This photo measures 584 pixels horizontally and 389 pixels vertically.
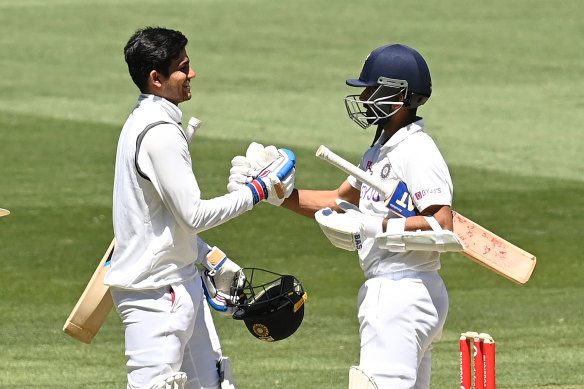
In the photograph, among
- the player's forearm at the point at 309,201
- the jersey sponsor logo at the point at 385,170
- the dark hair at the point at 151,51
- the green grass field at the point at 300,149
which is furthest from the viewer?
the green grass field at the point at 300,149

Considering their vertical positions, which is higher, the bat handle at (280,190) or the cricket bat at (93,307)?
the bat handle at (280,190)

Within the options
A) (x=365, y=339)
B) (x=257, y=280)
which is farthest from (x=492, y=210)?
(x=365, y=339)

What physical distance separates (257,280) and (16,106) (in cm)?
1022

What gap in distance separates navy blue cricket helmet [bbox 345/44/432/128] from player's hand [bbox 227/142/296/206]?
0.44 meters

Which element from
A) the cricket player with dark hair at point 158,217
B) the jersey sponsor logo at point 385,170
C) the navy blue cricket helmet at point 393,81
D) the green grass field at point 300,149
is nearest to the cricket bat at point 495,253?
the jersey sponsor logo at point 385,170

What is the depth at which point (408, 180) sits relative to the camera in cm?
598

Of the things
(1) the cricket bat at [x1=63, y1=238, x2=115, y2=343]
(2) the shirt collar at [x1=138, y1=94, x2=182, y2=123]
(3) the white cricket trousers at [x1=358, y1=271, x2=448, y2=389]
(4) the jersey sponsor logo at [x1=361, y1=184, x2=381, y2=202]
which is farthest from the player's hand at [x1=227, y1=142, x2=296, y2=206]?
(1) the cricket bat at [x1=63, y1=238, x2=115, y2=343]

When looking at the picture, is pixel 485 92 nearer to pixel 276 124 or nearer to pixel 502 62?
pixel 502 62

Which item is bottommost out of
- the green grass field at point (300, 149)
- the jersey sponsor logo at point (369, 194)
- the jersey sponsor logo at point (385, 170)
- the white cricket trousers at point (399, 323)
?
the green grass field at point (300, 149)

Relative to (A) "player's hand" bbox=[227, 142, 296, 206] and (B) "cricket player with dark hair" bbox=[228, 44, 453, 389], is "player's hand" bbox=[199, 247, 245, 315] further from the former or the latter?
(B) "cricket player with dark hair" bbox=[228, 44, 453, 389]

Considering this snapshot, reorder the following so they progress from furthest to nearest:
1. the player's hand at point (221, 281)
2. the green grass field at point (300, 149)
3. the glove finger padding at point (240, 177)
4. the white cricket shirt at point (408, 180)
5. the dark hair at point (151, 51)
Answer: the green grass field at point (300, 149) → the player's hand at point (221, 281) → the glove finger padding at point (240, 177) → the dark hair at point (151, 51) → the white cricket shirt at point (408, 180)

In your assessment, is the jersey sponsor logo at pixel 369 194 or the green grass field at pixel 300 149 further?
the green grass field at pixel 300 149

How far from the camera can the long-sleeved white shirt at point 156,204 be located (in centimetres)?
582

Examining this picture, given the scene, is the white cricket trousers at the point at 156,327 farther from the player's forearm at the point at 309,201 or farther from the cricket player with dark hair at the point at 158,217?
the player's forearm at the point at 309,201
